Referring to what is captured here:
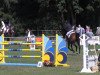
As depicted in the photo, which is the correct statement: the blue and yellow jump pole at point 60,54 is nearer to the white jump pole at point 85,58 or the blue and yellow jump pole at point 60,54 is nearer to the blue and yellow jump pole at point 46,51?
the blue and yellow jump pole at point 46,51

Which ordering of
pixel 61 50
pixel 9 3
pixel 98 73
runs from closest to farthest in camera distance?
pixel 98 73 → pixel 61 50 → pixel 9 3

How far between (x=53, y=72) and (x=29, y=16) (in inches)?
2008

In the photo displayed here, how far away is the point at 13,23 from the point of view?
214ft

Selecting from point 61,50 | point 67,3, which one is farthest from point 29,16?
point 61,50

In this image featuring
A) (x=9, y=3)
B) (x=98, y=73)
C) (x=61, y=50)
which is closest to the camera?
(x=98, y=73)

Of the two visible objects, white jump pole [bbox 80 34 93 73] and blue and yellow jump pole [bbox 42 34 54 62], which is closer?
white jump pole [bbox 80 34 93 73]

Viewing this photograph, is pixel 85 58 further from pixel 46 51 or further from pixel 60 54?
pixel 46 51

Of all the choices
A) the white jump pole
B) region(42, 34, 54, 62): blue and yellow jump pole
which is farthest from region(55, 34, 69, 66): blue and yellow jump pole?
the white jump pole

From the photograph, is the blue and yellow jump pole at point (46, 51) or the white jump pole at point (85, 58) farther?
the blue and yellow jump pole at point (46, 51)

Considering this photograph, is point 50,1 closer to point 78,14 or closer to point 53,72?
point 78,14

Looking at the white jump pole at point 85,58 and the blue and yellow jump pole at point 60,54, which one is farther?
the blue and yellow jump pole at point 60,54

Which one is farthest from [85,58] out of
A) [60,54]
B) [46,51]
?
[46,51]

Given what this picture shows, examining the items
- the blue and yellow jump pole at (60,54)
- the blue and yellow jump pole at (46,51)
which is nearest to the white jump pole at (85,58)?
the blue and yellow jump pole at (60,54)

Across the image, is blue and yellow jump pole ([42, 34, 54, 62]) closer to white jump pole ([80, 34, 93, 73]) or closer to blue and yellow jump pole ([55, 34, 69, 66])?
blue and yellow jump pole ([55, 34, 69, 66])
